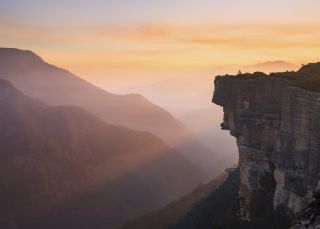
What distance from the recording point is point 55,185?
124 metres

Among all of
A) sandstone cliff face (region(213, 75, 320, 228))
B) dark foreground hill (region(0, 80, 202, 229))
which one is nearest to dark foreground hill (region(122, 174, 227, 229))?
dark foreground hill (region(0, 80, 202, 229))

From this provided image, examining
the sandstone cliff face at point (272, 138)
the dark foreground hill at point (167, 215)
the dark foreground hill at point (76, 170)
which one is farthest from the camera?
the dark foreground hill at point (76, 170)

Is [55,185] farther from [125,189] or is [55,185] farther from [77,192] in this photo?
[125,189]

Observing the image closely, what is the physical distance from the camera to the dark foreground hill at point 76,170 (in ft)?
379

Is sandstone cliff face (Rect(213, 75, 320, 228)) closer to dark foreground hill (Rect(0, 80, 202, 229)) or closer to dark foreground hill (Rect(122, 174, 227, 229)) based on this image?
dark foreground hill (Rect(122, 174, 227, 229))

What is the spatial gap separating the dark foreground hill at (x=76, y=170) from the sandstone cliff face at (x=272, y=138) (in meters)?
76.4

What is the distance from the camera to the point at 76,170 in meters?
133

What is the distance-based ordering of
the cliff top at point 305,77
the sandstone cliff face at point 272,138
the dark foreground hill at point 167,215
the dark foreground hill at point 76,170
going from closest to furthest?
the sandstone cliff face at point 272,138 < the cliff top at point 305,77 < the dark foreground hill at point 167,215 < the dark foreground hill at point 76,170

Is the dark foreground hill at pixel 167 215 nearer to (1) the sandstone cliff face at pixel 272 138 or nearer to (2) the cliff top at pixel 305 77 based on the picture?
(1) the sandstone cliff face at pixel 272 138

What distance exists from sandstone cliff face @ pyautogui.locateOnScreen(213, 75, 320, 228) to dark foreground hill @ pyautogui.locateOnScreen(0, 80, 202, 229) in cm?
7643

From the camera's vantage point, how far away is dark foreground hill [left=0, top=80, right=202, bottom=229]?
115m

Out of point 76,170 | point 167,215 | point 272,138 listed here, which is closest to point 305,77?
point 272,138

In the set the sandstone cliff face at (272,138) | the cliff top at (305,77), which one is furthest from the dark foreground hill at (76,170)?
the cliff top at (305,77)

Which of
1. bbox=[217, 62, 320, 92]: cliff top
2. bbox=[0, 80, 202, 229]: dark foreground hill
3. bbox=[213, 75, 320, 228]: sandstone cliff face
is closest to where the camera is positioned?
bbox=[213, 75, 320, 228]: sandstone cliff face
